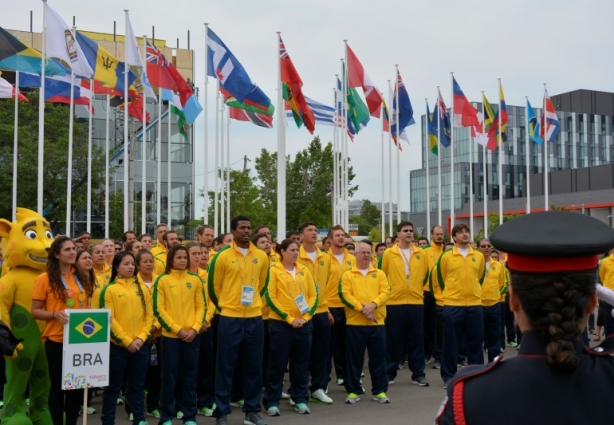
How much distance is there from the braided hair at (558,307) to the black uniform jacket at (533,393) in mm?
48

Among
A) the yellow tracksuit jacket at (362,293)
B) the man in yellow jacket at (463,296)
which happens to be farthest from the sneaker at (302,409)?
the man in yellow jacket at (463,296)

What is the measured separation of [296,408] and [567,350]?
7.66m

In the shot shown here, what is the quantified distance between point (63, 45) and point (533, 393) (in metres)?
18.4

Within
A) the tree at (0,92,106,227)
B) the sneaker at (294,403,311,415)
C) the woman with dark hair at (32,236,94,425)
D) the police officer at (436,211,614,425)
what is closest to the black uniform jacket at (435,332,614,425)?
the police officer at (436,211,614,425)

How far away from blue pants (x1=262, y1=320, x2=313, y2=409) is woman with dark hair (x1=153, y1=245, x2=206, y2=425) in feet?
3.79

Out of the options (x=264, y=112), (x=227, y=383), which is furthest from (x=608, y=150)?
(x=227, y=383)

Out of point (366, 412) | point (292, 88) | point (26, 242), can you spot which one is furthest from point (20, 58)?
point (366, 412)

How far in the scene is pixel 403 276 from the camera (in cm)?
1094

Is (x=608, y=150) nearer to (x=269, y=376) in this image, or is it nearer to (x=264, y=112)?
(x=264, y=112)

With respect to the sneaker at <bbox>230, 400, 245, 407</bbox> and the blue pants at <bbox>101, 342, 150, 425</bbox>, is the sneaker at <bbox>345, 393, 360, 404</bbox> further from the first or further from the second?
the blue pants at <bbox>101, 342, 150, 425</bbox>

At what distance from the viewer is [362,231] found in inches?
3169

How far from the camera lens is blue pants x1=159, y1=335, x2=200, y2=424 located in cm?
812

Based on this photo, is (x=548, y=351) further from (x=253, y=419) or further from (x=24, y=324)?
(x=253, y=419)

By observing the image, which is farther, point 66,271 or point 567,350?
point 66,271
